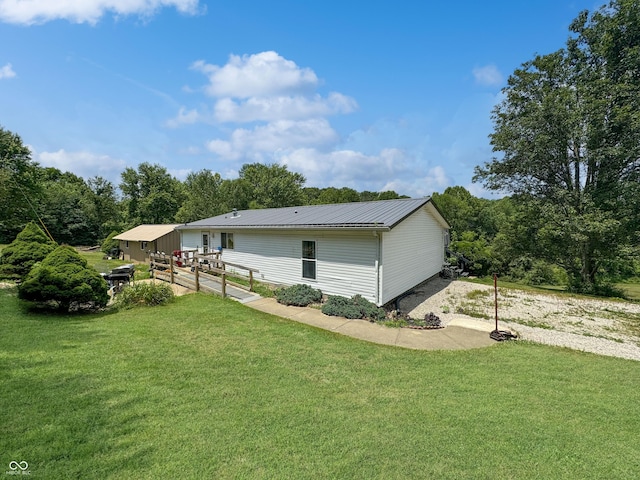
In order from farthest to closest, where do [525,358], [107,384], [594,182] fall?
[594,182]
[525,358]
[107,384]

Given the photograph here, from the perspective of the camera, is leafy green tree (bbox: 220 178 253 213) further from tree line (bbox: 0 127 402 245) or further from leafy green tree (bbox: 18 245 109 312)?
leafy green tree (bbox: 18 245 109 312)

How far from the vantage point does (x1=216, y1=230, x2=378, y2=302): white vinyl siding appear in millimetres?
9125

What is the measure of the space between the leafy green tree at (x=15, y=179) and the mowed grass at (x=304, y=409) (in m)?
24.9

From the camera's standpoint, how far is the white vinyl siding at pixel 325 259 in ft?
29.9

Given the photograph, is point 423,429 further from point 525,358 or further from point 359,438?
point 525,358

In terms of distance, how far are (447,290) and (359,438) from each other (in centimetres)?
1101

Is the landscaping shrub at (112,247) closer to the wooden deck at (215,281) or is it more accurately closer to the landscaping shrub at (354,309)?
the wooden deck at (215,281)

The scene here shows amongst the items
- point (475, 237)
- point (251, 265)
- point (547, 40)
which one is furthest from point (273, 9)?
point (475, 237)

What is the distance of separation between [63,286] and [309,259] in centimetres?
708

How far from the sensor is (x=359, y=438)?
3.08 metres

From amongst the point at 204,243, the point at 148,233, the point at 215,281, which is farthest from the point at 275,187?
the point at 215,281

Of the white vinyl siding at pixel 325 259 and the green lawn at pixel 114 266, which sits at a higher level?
the white vinyl siding at pixel 325 259

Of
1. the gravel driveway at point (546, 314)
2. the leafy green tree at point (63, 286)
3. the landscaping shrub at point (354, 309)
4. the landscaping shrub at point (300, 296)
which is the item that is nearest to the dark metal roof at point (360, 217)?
the landscaping shrub at point (300, 296)

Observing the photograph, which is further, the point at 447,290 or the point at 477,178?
the point at 477,178
